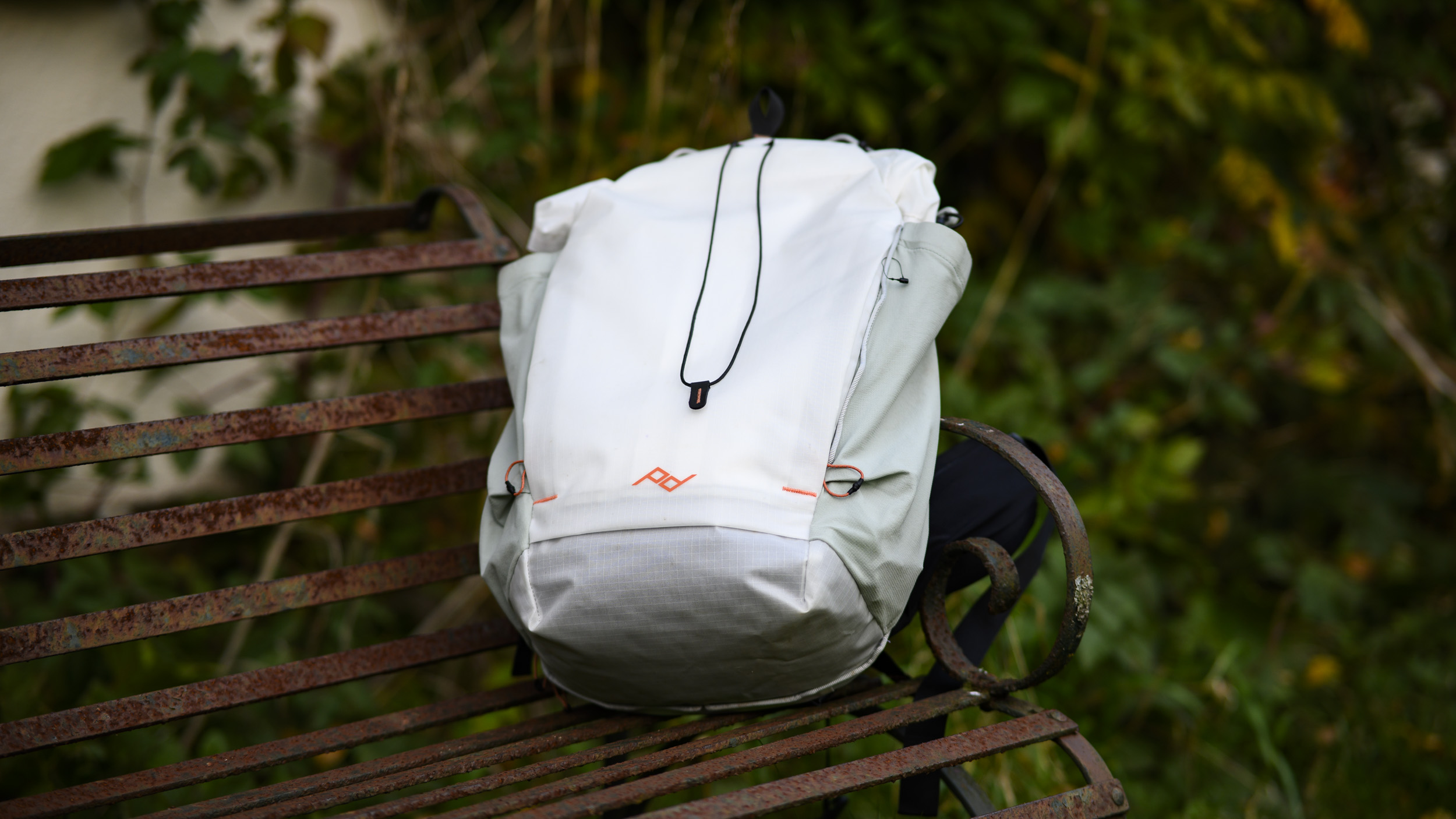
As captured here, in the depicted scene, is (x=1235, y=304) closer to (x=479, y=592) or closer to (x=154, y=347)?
(x=479, y=592)

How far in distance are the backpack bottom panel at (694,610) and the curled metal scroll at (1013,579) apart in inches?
6.0

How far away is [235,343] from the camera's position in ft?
4.91

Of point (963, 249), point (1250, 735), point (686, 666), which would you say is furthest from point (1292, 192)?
point (686, 666)

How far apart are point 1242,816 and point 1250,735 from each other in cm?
31

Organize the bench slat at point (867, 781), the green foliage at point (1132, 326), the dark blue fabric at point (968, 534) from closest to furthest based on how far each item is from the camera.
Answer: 1. the bench slat at point (867, 781)
2. the dark blue fabric at point (968, 534)
3. the green foliage at point (1132, 326)

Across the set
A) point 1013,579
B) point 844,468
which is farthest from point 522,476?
point 1013,579

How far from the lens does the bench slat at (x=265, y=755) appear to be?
120cm

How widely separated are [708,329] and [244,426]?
2.36 feet

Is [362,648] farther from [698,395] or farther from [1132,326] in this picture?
[1132,326]

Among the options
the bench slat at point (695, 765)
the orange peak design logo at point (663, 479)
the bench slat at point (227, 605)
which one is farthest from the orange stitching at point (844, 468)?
the bench slat at point (227, 605)

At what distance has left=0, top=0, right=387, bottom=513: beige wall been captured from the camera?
7.19ft

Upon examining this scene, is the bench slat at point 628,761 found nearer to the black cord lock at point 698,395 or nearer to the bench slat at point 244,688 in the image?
the bench slat at point 244,688

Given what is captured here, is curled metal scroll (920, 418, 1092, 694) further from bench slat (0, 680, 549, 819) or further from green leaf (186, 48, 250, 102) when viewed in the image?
green leaf (186, 48, 250, 102)

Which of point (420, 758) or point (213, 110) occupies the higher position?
point (213, 110)
